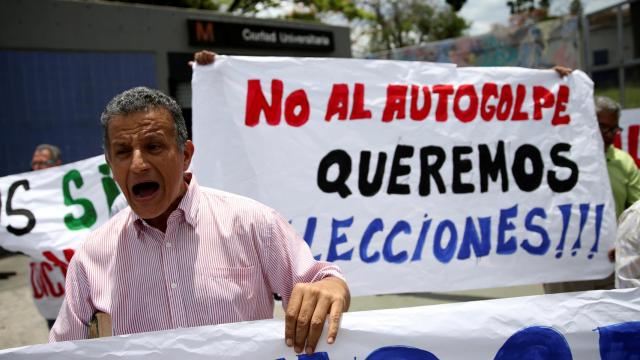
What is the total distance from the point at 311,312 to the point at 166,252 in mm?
467

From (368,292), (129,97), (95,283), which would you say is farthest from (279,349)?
(368,292)

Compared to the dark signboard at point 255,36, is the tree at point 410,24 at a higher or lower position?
higher

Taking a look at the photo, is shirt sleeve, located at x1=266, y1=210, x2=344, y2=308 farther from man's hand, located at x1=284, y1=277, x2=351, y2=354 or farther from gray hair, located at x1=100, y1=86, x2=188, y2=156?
gray hair, located at x1=100, y1=86, x2=188, y2=156

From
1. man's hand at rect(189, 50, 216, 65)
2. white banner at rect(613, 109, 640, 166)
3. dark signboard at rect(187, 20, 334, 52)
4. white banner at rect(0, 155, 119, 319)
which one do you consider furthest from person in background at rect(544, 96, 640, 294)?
dark signboard at rect(187, 20, 334, 52)

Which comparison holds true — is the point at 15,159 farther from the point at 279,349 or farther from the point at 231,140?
the point at 279,349

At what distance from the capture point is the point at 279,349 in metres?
1.60

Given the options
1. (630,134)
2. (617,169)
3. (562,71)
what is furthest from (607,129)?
(630,134)

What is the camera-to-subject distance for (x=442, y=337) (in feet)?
5.56

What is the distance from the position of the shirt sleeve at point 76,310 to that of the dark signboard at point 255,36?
12217 millimetres

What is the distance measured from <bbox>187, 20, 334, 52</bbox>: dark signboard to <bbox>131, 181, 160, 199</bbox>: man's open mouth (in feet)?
40.2

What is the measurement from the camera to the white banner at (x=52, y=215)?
155 inches

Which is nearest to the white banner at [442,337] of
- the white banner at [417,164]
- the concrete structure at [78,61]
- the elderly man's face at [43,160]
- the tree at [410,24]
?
the white banner at [417,164]

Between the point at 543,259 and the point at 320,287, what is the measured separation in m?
2.38

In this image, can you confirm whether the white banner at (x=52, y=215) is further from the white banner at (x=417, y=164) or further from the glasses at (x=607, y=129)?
the glasses at (x=607, y=129)
